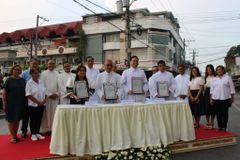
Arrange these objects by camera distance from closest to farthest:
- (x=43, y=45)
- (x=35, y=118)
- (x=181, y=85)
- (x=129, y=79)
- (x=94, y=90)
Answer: (x=94, y=90) → (x=35, y=118) → (x=129, y=79) → (x=181, y=85) → (x=43, y=45)

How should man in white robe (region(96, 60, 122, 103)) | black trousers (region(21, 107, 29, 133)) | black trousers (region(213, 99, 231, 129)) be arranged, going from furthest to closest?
1. black trousers (region(213, 99, 231, 129))
2. black trousers (region(21, 107, 29, 133))
3. man in white robe (region(96, 60, 122, 103))

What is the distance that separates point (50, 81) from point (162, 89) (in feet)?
8.35

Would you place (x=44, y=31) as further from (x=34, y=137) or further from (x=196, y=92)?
(x=34, y=137)

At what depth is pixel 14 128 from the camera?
659 centimetres

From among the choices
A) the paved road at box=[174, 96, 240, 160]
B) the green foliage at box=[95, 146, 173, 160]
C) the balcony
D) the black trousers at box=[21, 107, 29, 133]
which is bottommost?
the paved road at box=[174, 96, 240, 160]

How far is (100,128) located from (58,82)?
2447 millimetres

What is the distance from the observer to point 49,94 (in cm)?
729

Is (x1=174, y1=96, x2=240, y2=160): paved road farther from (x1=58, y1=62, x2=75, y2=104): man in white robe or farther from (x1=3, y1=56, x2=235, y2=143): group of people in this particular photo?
(x1=58, y1=62, x2=75, y2=104): man in white robe

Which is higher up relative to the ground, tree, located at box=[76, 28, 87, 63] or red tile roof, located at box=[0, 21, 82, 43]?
red tile roof, located at box=[0, 21, 82, 43]

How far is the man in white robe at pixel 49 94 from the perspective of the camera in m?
7.30

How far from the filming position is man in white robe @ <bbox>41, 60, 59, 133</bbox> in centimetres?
730


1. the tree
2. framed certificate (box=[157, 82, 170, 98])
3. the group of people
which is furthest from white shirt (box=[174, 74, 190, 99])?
the tree

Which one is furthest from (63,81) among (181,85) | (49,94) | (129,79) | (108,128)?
(181,85)

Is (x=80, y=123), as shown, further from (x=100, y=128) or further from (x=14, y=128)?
(x=14, y=128)
